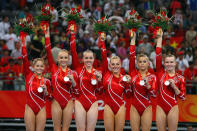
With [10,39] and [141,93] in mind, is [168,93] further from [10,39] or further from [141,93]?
[10,39]

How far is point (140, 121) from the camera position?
8750 millimetres

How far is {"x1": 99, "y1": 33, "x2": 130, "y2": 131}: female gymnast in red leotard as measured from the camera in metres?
8.67

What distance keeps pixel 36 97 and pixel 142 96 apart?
2.09m

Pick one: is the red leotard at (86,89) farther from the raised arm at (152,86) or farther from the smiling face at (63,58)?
the raised arm at (152,86)

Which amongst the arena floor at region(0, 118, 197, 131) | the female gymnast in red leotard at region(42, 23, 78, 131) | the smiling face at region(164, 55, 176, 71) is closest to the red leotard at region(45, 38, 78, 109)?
the female gymnast in red leotard at region(42, 23, 78, 131)

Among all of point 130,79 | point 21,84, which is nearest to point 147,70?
point 130,79

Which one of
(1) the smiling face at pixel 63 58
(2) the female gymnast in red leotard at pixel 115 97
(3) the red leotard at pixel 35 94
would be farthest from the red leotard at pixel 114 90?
(3) the red leotard at pixel 35 94

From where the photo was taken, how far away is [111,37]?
1487 centimetres

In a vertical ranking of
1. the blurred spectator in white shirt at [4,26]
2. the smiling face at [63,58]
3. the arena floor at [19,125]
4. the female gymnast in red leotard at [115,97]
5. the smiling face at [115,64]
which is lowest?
the arena floor at [19,125]

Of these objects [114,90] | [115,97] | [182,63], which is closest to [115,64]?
[114,90]

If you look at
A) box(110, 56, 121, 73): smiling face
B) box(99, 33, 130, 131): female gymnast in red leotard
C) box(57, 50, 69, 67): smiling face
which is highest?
box(57, 50, 69, 67): smiling face

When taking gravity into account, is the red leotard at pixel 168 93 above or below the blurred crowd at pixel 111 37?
below

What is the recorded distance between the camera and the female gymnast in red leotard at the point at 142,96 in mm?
8633

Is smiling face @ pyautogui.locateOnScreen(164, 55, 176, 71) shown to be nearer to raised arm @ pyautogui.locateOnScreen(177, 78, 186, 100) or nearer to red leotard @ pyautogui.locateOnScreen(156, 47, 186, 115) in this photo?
red leotard @ pyautogui.locateOnScreen(156, 47, 186, 115)
